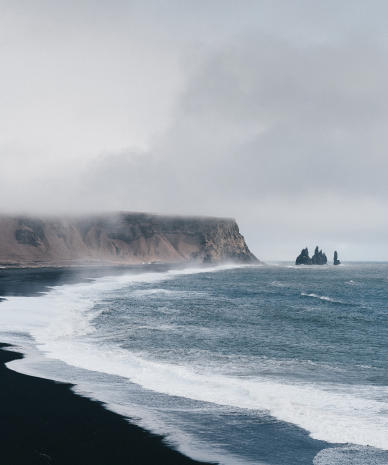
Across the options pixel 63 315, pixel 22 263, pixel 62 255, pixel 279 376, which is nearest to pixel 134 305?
pixel 63 315

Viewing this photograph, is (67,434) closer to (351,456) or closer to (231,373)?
(351,456)

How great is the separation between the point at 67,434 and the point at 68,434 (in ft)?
0.07

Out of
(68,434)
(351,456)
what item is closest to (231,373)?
(351,456)

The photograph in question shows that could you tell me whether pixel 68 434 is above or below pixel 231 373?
above

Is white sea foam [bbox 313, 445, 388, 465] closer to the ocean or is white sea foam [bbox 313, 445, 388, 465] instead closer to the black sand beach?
the ocean

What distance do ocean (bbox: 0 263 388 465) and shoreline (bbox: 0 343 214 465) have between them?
18.3 inches

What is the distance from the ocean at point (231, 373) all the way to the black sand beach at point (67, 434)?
0.46 m

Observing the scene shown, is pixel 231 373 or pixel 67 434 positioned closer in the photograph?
pixel 67 434

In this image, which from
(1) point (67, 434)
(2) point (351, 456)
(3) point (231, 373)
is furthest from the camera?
(3) point (231, 373)

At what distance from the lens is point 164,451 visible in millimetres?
7273

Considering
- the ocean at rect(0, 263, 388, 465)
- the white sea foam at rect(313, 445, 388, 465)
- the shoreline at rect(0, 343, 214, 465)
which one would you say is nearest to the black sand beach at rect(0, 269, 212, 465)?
the shoreline at rect(0, 343, 214, 465)

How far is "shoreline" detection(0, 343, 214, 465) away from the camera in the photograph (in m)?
6.87

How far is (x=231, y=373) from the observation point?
13.7m

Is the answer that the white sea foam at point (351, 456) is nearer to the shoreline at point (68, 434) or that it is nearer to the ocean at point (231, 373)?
the ocean at point (231, 373)
